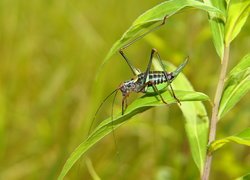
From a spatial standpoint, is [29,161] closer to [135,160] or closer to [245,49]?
[135,160]

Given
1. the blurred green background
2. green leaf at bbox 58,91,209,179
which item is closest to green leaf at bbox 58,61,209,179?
green leaf at bbox 58,91,209,179

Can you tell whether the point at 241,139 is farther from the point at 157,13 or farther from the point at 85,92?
the point at 85,92

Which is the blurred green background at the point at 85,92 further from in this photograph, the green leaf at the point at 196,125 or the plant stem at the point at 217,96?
the plant stem at the point at 217,96

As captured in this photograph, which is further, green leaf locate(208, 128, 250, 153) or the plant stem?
the plant stem

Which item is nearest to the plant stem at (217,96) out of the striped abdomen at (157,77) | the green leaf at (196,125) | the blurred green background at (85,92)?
the green leaf at (196,125)

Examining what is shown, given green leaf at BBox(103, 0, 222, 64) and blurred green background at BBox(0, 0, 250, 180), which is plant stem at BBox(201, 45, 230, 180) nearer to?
green leaf at BBox(103, 0, 222, 64)

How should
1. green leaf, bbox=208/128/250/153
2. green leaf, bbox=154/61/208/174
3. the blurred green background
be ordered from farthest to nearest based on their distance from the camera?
the blurred green background, green leaf, bbox=154/61/208/174, green leaf, bbox=208/128/250/153

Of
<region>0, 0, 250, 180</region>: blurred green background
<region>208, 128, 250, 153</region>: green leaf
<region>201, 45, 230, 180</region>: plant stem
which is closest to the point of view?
<region>208, 128, 250, 153</region>: green leaf
